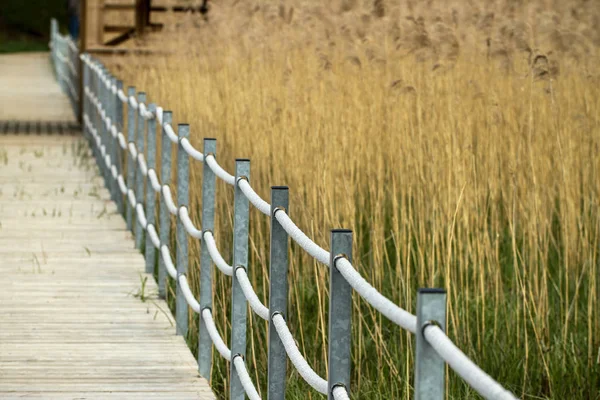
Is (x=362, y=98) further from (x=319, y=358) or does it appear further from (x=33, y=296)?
(x=319, y=358)

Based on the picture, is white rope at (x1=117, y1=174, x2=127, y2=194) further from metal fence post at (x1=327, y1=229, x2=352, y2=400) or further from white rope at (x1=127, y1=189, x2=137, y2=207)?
metal fence post at (x1=327, y1=229, x2=352, y2=400)

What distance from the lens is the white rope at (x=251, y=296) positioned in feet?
12.1

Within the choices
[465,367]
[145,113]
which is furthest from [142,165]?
[465,367]

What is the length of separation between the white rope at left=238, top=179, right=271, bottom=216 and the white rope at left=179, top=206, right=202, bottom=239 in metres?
0.94

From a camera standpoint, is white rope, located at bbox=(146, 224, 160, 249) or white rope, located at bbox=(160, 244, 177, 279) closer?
white rope, located at bbox=(160, 244, 177, 279)

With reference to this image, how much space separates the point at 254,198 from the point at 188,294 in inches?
58.5

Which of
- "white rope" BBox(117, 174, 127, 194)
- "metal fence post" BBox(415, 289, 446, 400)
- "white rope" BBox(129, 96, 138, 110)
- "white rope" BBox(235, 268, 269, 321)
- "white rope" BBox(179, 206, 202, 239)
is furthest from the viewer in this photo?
"white rope" BBox(117, 174, 127, 194)

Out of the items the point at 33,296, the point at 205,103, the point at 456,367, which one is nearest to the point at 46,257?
the point at 33,296

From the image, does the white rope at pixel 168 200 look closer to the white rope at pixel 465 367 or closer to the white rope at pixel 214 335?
the white rope at pixel 214 335

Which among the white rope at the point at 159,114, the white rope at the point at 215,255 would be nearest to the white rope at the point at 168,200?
the white rope at the point at 159,114

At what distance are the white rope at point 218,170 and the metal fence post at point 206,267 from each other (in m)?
0.05

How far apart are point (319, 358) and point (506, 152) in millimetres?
2011

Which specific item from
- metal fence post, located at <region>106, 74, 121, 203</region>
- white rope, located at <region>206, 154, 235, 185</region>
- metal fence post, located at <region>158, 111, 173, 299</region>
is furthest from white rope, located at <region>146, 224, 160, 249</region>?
metal fence post, located at <region>106, 74, 121, 203</region>

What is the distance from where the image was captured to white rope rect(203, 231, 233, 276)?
442cm
